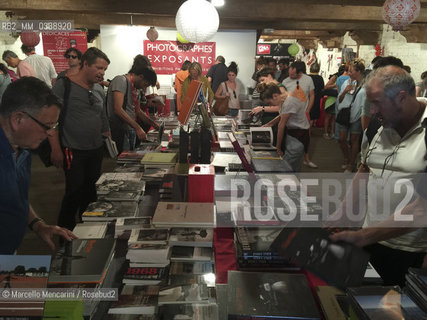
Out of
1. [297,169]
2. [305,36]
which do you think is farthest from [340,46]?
[297,169]

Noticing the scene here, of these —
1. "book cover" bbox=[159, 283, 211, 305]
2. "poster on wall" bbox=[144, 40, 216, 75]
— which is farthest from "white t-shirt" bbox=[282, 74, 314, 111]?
"book cover" bbox=[159, 283, 211, 305]

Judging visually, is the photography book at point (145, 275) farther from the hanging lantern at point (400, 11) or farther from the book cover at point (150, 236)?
the hanging lantern at point (400, 11)

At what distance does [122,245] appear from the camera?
1587 millimetres

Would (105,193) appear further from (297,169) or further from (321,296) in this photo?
(297,169)

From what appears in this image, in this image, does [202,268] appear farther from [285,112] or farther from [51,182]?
[51,182]

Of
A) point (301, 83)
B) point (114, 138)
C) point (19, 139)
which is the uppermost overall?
point (301, 83)

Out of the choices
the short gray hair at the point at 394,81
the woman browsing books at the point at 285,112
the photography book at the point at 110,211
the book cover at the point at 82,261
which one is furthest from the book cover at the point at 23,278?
the woman browsing books at the point at 285,112

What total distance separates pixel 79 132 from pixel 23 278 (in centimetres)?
201

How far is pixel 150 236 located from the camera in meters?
1.51

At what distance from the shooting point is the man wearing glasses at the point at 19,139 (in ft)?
4.65

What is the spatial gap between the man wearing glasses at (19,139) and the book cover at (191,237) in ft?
1.57

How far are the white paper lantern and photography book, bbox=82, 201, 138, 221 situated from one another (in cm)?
258

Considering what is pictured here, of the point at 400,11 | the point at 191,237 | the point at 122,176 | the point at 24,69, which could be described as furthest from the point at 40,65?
the point at 191,237

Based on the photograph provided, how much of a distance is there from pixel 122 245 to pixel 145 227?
138mm
